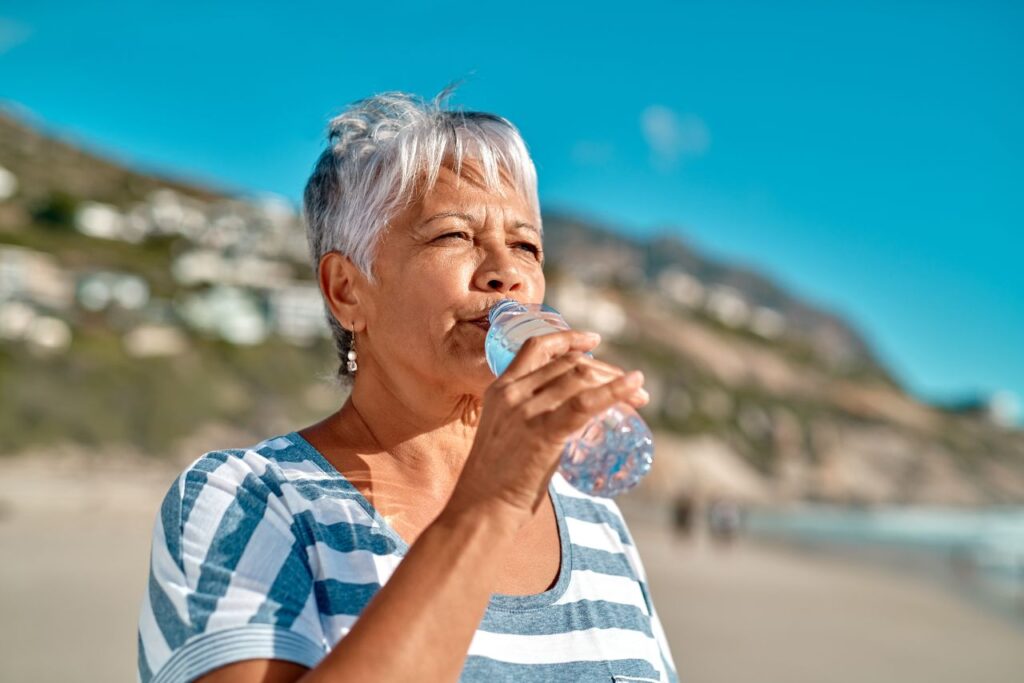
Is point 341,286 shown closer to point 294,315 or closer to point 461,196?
point 461,196

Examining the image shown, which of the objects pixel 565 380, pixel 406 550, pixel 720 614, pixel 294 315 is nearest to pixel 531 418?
pixel 565 380

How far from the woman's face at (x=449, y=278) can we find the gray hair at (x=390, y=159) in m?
0.02

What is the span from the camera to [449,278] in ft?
5.26

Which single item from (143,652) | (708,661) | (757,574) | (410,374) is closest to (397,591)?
(143,652)

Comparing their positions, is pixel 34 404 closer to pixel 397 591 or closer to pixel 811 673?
pixel 811 673

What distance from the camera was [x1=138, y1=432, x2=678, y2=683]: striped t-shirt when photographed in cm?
125

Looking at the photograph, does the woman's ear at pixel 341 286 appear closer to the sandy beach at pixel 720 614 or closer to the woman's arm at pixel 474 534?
the woman's arm at pixel 474 534

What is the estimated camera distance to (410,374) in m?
1.67

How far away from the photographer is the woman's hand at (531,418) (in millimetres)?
1161

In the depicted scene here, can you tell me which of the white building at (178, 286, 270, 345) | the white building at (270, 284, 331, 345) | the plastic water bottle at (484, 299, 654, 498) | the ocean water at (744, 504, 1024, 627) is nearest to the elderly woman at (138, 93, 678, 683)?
the plastic water bottle at (484, 299, 654, 498)

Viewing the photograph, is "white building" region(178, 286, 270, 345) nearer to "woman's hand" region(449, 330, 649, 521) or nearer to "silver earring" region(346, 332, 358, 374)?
"silver earring" region(346, 332, 358, 374)

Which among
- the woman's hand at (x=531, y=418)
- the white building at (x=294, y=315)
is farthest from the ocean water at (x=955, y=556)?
the white building at (x=294, y=315)

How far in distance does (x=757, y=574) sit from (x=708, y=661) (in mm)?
10590

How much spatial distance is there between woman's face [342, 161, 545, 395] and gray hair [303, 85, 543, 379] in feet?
0.08
